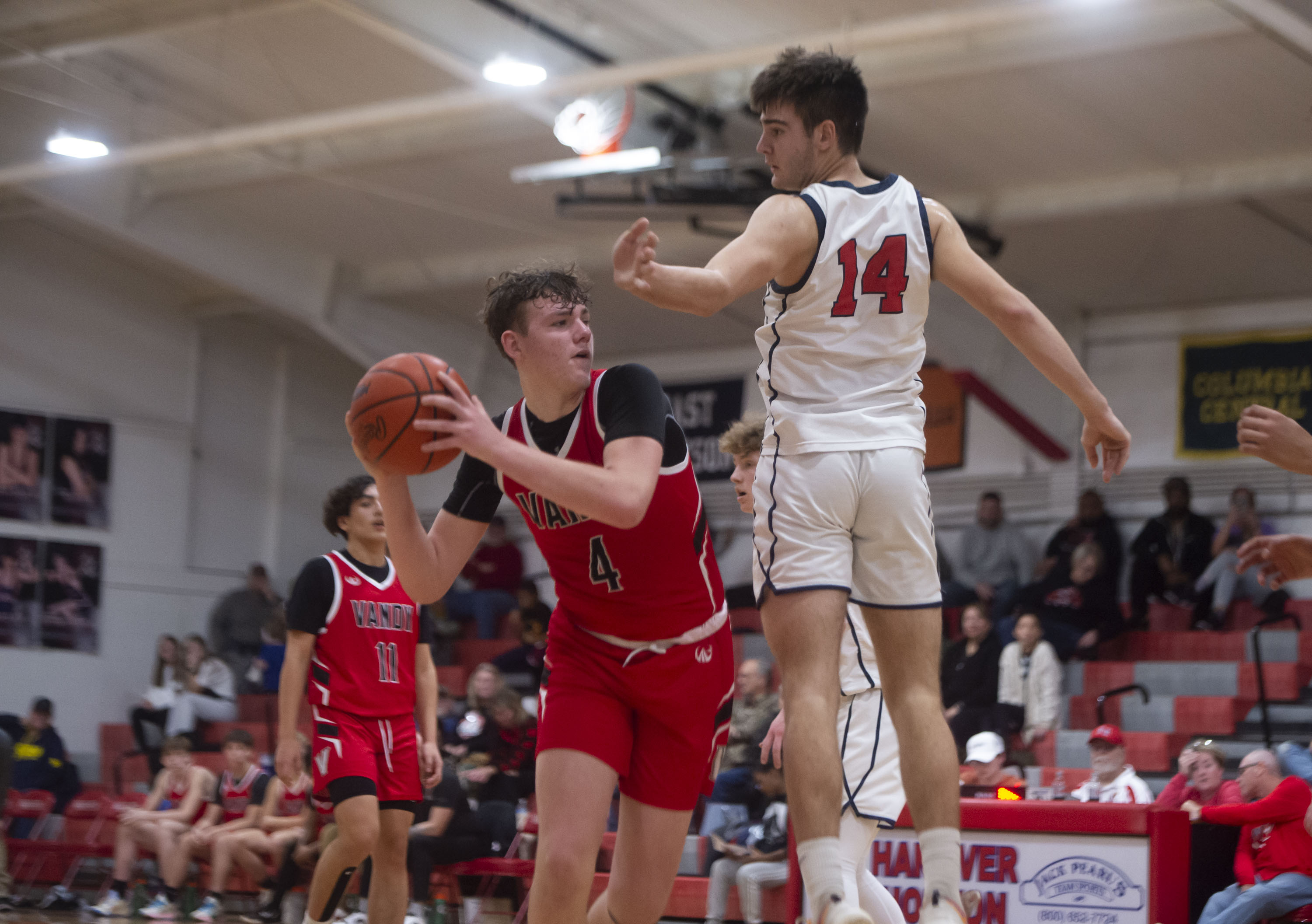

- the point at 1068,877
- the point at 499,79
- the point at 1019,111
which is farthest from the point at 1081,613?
the point at 1068,877

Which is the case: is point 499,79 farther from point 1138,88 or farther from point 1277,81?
point 1277,81

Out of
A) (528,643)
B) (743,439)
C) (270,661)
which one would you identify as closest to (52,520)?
(270,661)

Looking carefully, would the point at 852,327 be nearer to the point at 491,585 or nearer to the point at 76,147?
the point at 76,147

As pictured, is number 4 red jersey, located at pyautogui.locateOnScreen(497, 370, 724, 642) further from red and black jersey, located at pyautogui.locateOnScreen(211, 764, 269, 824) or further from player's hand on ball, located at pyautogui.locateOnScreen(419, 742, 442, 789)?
red and black jersey, located at pyautogui.locateOnScreen(211, 764, 269, 824)

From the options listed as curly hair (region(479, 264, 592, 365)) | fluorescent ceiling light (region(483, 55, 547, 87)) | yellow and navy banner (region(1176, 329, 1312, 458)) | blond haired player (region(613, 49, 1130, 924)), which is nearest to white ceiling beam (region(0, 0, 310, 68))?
fluorescent ceiling light (region(483, 55, 547, 87))

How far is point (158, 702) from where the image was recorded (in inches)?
658

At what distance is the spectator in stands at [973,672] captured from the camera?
1173 cm

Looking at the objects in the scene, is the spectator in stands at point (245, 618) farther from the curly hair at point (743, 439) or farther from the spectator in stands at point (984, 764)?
the curly hair at point (743, 439)

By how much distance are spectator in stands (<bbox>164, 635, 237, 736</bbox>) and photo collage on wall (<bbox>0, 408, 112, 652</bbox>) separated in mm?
1981

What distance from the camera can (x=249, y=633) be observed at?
18.4 meters

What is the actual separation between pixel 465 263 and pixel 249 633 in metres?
5.52

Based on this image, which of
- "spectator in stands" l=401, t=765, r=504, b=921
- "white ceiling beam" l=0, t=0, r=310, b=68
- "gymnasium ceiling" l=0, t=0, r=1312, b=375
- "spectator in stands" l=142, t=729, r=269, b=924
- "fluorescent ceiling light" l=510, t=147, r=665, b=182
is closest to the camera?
"spectator in stands" l=401, t=765, r=504, b=921

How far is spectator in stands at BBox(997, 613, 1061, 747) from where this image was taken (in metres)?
11.8

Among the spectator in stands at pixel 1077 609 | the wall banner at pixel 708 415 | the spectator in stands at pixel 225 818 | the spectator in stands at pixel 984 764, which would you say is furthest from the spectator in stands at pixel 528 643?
the spectator in stands at pixel 984 764
